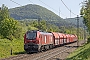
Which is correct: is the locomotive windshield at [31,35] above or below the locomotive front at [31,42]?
above

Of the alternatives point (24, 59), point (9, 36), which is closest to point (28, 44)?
point (24, 59)

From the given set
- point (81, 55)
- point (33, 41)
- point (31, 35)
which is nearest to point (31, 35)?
point (31, 35)

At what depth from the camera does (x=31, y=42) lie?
33.2m

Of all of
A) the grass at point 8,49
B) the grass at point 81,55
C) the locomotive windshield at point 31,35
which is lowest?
the grass at point 8,49

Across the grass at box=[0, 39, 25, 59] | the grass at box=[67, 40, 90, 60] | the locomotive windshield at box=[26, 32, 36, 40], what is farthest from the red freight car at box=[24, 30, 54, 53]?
the grass at box=[67, 40, 90, 60]

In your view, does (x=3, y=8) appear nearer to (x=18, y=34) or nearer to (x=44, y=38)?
(x=18, y=34)

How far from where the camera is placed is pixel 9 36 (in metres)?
75.9

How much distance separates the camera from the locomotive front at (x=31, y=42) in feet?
108

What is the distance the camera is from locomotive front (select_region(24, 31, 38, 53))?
32.8 meters

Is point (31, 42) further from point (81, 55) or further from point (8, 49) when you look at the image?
point (81, 55)

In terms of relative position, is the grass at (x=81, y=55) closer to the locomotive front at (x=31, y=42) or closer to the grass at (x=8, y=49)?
the locomotive front at (x=31, y=42)

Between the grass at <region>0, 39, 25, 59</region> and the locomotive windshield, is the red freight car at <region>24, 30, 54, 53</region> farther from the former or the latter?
the grass at <region>0, 39, 25, 59</region>

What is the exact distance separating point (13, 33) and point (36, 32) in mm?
49955

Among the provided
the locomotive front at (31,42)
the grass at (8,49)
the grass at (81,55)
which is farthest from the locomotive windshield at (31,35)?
the grass at (81,55)
